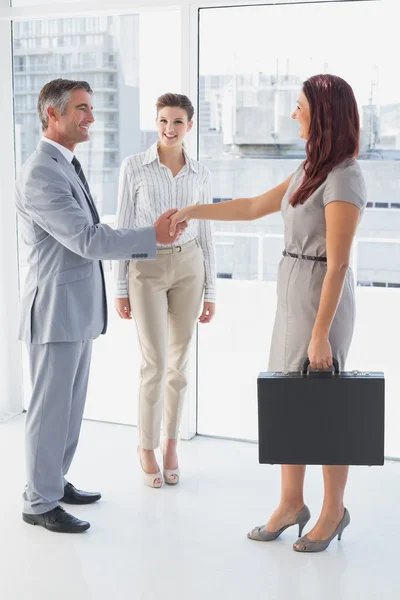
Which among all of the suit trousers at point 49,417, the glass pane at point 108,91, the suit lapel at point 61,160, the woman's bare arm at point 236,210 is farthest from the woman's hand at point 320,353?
the glass pane at point 108,91

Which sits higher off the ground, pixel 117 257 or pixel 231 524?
pixel 117 257

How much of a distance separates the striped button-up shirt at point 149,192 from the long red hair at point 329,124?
890mm

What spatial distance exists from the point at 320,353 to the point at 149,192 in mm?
1143

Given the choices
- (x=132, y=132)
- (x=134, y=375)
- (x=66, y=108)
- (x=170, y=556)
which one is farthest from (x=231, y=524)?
(x=132, y=132)

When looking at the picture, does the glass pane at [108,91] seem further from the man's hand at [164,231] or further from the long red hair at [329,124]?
the long red hair at [329,124]

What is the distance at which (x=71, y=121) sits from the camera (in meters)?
2.97

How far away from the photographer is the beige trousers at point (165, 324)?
342 centimetres

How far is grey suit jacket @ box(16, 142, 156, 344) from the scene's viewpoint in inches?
112

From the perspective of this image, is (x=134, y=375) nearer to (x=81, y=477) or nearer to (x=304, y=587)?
(x=81, y=477)

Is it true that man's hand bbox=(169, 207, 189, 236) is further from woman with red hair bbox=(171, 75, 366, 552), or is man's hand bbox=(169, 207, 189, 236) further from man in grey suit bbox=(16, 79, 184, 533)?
woman with red hair bbox=(171, 75, 366, 552)

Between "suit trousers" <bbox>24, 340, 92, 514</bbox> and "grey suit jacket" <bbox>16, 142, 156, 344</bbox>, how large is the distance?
0.07 metres

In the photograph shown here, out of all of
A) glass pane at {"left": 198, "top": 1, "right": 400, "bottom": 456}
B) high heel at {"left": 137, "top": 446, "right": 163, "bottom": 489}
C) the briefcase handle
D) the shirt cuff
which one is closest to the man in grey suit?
high heel at {"left": 137, "top": 446, "right": 163, "bottom": 489}

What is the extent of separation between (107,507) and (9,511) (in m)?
0.39

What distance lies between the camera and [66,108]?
2.96 meters
